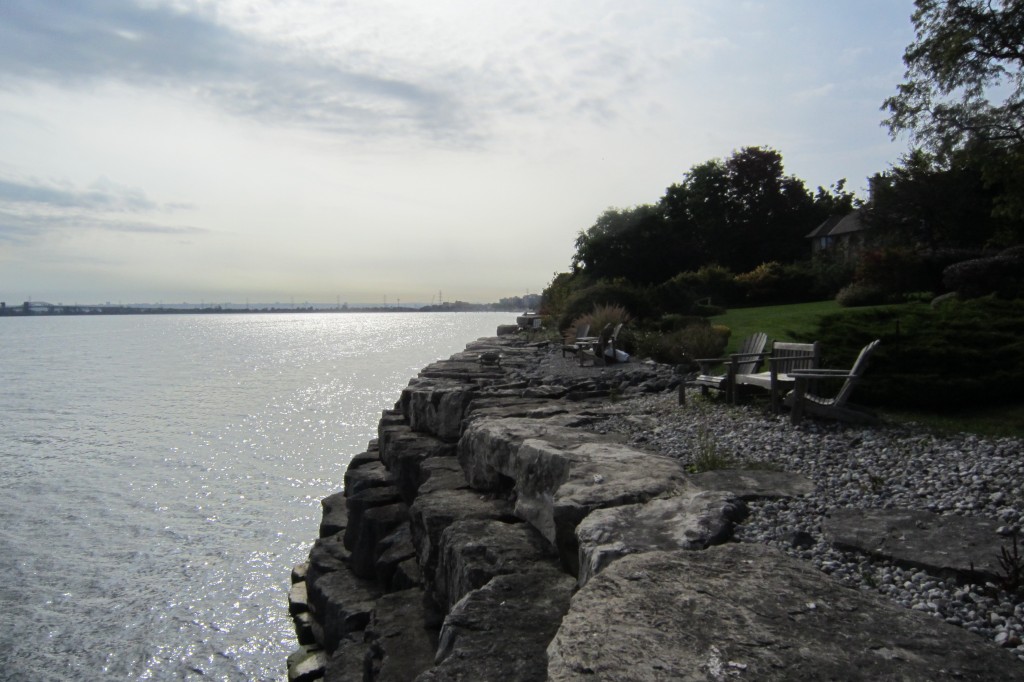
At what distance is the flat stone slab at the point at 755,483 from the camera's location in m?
4.47

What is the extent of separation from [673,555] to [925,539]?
4.27 ft

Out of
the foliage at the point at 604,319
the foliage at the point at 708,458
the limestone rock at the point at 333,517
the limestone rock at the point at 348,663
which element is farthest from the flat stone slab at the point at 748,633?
the foliage at the point at 604,319

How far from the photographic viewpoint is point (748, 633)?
2.55 metres

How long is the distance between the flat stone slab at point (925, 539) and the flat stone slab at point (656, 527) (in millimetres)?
535

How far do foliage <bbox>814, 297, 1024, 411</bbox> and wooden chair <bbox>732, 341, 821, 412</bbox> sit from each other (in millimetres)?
523

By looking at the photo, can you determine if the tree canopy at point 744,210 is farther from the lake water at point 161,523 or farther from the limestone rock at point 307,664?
the limestone rock at point 307,664

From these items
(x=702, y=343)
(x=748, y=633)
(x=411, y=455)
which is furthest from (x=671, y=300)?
(x=748, y=633)

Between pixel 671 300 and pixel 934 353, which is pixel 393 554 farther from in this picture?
pixel 671 300

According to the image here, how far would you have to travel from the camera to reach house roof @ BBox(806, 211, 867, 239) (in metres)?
43.4

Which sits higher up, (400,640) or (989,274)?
(989,274)

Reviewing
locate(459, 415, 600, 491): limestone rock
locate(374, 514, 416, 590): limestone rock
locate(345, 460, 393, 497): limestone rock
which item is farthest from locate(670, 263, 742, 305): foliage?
locate(459, 415, 600, 491): limestone rock

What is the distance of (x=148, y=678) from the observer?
8.04 m

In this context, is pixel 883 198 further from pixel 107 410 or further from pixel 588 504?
pixel 588 504

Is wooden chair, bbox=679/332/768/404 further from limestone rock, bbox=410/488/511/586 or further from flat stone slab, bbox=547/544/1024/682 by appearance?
flat stone slab, bbox=547/544/1024/682
